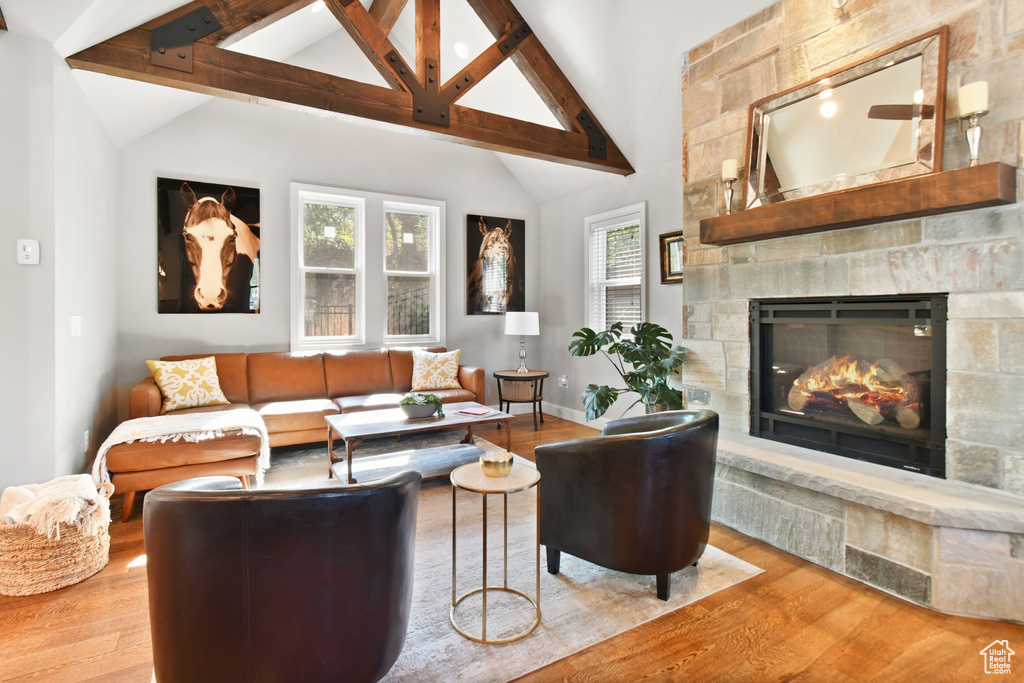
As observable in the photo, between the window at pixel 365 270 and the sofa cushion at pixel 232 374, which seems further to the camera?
the window at pixel 365 270

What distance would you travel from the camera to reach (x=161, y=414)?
3.73 m

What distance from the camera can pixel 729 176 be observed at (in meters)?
2.90

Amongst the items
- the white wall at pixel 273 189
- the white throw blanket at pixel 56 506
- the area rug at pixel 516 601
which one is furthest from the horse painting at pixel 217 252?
the area rug at pixel 516 601

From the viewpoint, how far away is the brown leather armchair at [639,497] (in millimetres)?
1986

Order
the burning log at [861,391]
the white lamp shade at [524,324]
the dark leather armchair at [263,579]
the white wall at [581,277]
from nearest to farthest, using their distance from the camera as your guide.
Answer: the dark leather armchair at [263,579] < the burning log at [861,391] < the white wall at [581,277] < the white lamp shade at [524,324]

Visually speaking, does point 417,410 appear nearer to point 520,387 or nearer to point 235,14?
point 520,387

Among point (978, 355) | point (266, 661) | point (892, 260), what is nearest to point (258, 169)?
point (266, 661)

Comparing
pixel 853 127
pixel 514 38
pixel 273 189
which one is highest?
pixel 514 38

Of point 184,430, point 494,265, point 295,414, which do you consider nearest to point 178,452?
point 184,430

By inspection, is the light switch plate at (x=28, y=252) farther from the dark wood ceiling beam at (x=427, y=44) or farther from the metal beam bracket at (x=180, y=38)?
the dark wood ceiling beam at (x=427, y=44)

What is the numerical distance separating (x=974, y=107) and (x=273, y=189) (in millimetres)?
4879

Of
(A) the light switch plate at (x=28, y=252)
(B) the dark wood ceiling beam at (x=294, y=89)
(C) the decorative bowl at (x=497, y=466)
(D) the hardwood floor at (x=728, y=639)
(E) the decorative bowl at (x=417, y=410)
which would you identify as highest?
(B) the dark wood ceiling beam at (x=294, y=89)

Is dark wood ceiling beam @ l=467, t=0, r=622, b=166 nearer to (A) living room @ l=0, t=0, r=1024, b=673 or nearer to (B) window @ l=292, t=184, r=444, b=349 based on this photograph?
(A) living room @ l=0, t=0, r=1024, b=673

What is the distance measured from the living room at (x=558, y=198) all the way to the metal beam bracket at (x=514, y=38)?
0.08 meters
